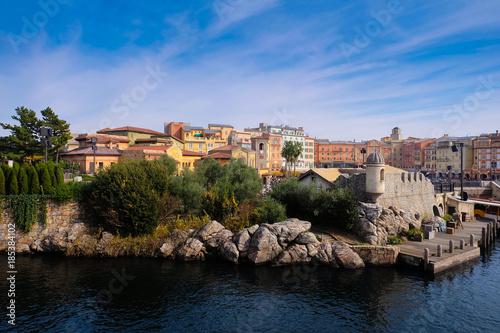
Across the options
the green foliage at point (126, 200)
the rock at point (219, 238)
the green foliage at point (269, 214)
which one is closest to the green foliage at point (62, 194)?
the green foliage at point (126, 200)

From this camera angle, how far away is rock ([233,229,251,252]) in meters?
26.6

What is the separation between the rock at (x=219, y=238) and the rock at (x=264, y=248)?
7.93 ft

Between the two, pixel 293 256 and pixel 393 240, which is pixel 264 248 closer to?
pixel 293 256

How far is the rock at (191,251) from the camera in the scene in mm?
26906

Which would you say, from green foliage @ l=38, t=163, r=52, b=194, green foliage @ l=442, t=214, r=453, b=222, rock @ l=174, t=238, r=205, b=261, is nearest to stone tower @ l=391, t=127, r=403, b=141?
green foliage @ l=442, t=214, r=453, b=222

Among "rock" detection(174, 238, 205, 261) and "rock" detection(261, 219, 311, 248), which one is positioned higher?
"rock" detection(261, 219, 311, 248)

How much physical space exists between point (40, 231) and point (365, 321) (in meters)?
28.5

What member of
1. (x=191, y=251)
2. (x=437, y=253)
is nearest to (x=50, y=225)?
(x=191, y=251)

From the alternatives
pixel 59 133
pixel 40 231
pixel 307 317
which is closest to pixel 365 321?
pixel 307 317

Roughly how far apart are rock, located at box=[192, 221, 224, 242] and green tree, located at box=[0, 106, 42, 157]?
35.1 metres

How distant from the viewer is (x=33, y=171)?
2969cm

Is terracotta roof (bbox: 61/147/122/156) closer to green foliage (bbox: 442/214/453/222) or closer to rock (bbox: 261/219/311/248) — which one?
rock (bbox: 261/219/311/248)

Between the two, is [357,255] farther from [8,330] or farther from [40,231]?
[40,231]

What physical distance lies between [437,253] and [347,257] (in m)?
7.85
